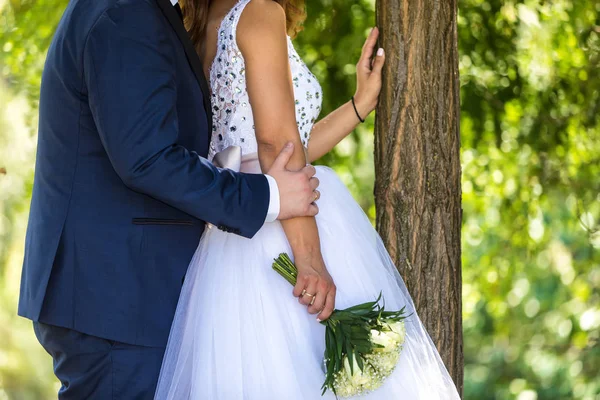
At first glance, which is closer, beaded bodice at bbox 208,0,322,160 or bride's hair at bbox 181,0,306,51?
beaded bodice at bbox 208,0,322,160

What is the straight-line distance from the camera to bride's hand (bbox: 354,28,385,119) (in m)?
2.69

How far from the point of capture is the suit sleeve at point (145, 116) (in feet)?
6.15

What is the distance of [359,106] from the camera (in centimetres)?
278

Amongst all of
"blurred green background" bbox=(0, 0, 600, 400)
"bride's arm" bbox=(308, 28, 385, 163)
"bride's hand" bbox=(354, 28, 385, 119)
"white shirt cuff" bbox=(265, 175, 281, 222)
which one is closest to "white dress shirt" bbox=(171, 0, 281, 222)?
"white shirt cuff" bbox=(265, 175, 281, 222)

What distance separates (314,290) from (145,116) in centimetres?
62

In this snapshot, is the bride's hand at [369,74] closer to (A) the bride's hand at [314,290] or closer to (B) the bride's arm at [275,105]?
(B) the bride's arm at [275,105]

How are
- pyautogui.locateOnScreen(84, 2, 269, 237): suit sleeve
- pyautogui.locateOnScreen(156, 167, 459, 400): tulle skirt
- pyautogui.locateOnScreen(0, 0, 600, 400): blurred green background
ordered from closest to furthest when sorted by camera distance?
pyautogui.locateOnScreen(84, 2, 269, 237): suit sleeve → pyautogui.locateOnScreen(156, 167, 459, 400): tulle skirt → pyautogui.locateOnScreen(0, 0, 600, 400): blurred green background

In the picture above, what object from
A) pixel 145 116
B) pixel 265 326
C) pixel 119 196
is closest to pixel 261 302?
pixel 265 326

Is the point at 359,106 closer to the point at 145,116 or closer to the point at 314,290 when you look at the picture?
the point at 314,290

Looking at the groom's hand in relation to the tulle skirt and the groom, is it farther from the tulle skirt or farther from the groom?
the tulle skirt

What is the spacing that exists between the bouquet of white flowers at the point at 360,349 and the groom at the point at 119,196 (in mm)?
310

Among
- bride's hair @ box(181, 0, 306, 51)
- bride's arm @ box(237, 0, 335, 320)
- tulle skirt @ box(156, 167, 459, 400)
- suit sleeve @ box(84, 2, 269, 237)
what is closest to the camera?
suit sleeve @ box(84, 2, 269, 237)

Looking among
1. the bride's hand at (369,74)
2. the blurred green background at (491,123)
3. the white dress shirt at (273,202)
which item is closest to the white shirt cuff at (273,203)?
the white dress shirt at (273,202)

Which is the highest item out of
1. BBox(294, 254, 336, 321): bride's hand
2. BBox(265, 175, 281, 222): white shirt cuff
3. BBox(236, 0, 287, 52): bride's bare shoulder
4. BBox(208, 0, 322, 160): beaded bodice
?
BBox(236, 0, 287, 52): bride's bare shoulder
